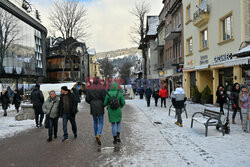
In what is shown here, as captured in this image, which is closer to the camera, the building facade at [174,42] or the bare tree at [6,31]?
the building facade at [174,42]

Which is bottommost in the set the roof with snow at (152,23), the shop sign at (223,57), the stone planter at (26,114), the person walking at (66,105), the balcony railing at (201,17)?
the stone planter at (26,114)

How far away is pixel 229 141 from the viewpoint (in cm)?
677

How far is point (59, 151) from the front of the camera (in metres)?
6.07

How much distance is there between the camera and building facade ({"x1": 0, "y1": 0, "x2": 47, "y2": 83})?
26.7 meters

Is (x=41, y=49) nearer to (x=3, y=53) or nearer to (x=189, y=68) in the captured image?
(x=3, y=53)

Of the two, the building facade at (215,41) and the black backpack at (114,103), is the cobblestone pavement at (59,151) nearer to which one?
the black backpack at (114,103)

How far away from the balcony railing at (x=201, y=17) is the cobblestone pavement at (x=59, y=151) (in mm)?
12436

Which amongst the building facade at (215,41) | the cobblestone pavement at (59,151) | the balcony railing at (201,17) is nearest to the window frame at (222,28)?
the building facade at (215,41)

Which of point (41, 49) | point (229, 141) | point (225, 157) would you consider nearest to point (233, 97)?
point (229, 141)

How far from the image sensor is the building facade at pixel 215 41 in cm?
1305

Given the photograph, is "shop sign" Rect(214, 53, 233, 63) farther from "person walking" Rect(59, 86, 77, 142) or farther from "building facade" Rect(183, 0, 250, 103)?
"person walking" Rect(59, 86, 77, 142)

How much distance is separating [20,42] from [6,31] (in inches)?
154

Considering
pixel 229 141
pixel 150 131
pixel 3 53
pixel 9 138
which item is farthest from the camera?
pixel 3 53

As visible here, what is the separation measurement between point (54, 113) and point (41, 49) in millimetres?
36472
